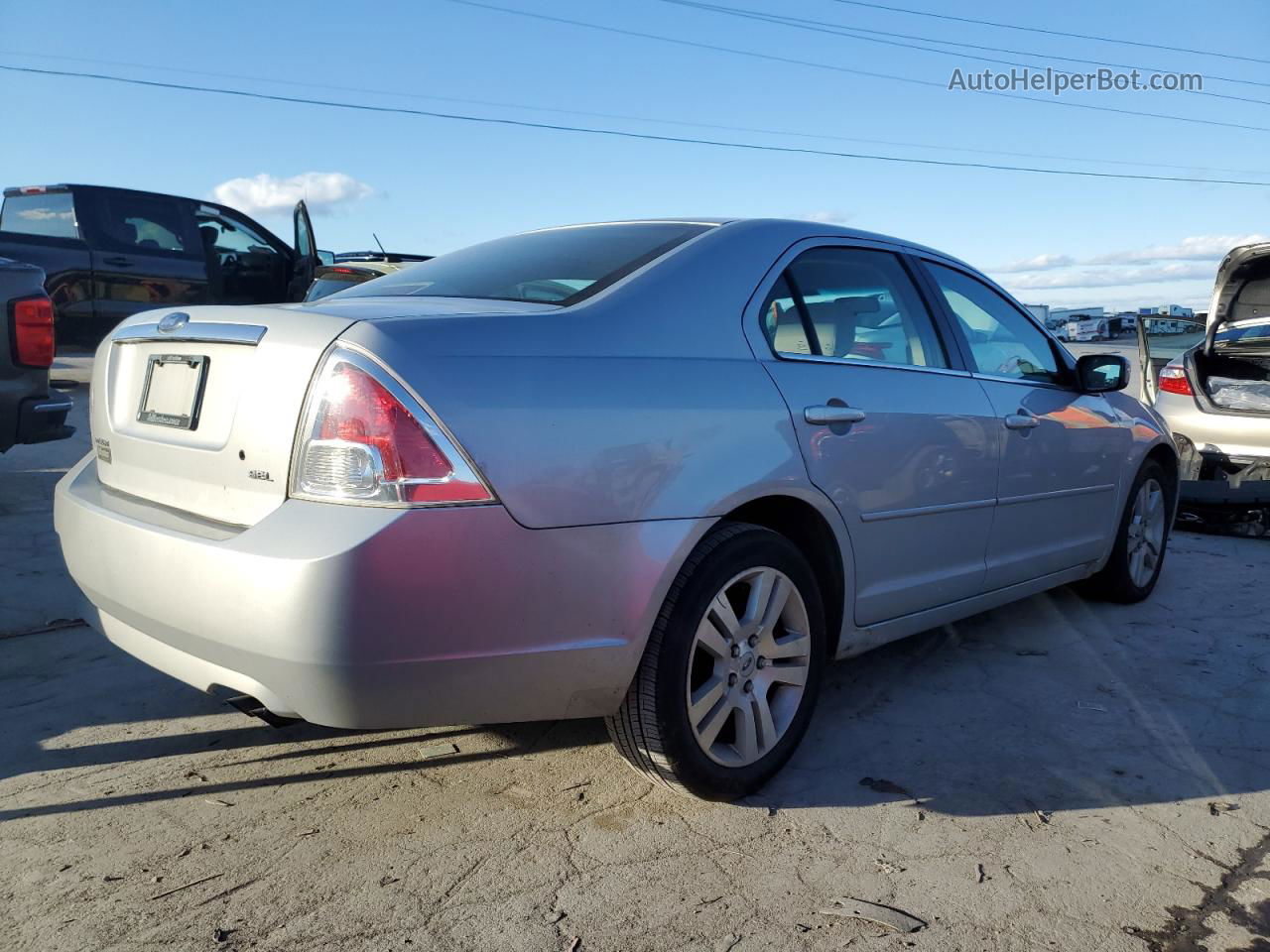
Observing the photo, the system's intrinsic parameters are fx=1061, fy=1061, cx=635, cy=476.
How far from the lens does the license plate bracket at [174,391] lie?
2.53 meters

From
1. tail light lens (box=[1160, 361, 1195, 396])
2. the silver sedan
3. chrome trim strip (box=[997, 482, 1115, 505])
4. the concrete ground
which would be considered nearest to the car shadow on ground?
the concrete ground

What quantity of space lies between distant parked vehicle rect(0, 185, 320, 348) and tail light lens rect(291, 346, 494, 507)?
814cm

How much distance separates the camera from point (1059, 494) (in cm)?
407

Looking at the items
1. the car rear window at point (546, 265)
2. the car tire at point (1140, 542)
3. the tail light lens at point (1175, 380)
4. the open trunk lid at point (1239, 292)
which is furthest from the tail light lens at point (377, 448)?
the open trunk lid at point (1239, 292)

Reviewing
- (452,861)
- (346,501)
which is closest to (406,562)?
(346,501)

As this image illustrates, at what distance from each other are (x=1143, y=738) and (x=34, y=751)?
3.27 m

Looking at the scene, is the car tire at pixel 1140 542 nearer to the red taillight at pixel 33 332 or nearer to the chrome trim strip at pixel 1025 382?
the chrome trim strip at pixel 1025 382

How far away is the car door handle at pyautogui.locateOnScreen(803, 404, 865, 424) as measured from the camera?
115 inches

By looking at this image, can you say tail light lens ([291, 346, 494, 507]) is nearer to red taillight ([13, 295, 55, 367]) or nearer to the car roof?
the car roof

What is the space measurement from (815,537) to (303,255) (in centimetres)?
828

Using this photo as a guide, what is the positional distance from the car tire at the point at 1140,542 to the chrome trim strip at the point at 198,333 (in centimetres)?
375

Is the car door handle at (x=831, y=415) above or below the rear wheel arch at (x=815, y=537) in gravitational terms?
above

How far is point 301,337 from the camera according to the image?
7.63ft

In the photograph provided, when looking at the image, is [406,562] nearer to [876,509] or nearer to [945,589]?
[876,509]
